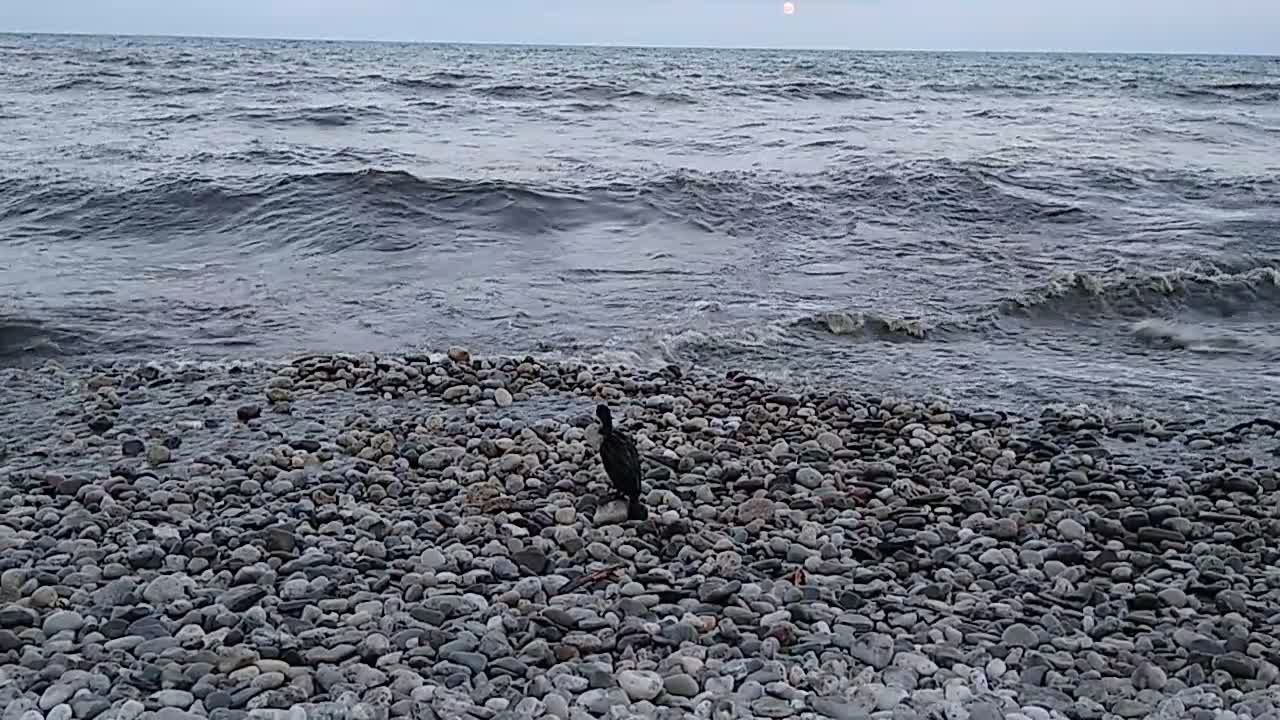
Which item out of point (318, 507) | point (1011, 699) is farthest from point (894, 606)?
point (318, 507)

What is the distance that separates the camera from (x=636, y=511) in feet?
14.9

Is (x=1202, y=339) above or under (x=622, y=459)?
under

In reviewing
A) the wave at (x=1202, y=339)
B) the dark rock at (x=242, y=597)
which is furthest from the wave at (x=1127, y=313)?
the dark rock at (x=242, y=597)

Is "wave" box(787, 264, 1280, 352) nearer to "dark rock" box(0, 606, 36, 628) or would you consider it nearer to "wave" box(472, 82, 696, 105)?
"dark rock" box(0, 606, 36, 628)

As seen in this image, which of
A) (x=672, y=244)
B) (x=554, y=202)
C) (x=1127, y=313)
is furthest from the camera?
(x=554, y=202)

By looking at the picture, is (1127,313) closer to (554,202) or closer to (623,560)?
(623,560)

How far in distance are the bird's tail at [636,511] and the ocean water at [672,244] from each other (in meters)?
2.87

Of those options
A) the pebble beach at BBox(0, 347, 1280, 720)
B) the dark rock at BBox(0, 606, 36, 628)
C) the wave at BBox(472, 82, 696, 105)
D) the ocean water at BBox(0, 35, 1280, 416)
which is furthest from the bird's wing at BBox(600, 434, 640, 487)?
the wave at BBox(472, 82, 696, 105)

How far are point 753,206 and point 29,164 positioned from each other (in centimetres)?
979

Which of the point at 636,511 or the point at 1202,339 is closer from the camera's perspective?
the point at 636,511

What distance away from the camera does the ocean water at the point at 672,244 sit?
7.82m

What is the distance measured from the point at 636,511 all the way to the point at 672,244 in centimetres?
731

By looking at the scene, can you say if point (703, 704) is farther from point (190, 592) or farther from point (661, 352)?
point (661, 352)

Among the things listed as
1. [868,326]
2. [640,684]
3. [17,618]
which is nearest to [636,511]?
[640,684]
